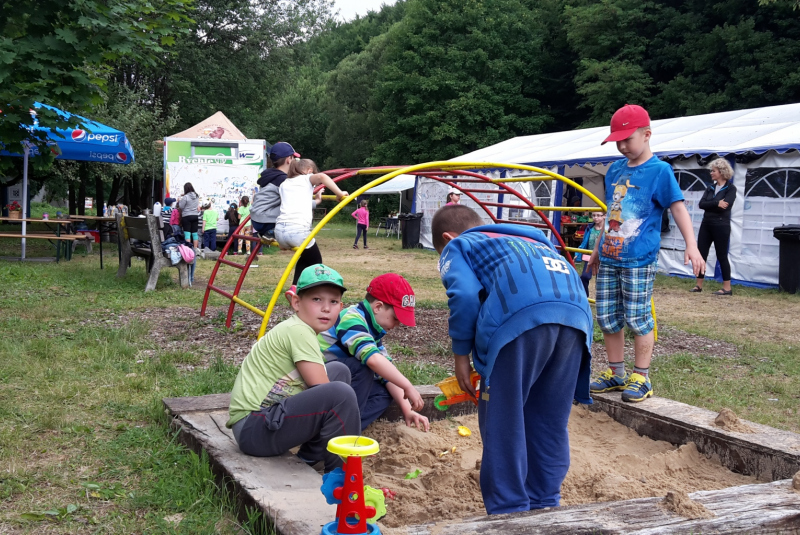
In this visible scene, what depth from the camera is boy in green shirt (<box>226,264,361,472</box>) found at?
2.81 meters

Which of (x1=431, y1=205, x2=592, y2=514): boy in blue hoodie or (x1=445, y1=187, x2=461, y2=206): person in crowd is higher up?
(x1=445, y1=187, x2=461, y2=206): person in crowd

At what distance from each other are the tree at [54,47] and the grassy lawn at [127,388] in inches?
71.3

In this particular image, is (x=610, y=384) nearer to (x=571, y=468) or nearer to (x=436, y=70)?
(x=571, y=468)

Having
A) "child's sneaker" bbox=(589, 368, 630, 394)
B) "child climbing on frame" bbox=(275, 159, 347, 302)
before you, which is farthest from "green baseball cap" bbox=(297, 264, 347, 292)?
"child climbing on frame" bbox=(275, 159, 347, 302)

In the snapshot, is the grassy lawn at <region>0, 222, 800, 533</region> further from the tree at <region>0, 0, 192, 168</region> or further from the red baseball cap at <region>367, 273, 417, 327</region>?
the tree at <region>0, 0, 192, 168</region>

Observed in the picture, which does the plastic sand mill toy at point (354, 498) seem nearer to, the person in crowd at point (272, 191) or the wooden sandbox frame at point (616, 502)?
the wooden sandbox frame at point (616, 502)

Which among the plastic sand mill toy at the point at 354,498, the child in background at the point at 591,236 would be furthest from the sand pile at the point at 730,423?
the child in background at the point at 591,236

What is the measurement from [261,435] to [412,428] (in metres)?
1.15

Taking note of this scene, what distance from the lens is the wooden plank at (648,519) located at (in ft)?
6.37

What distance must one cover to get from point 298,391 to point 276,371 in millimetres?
124

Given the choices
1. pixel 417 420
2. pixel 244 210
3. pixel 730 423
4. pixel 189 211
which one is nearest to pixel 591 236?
pixel 730 423

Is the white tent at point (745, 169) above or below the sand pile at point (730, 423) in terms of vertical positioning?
above

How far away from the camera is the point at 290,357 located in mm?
2908

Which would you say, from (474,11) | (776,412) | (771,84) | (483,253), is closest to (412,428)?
(483,253)
